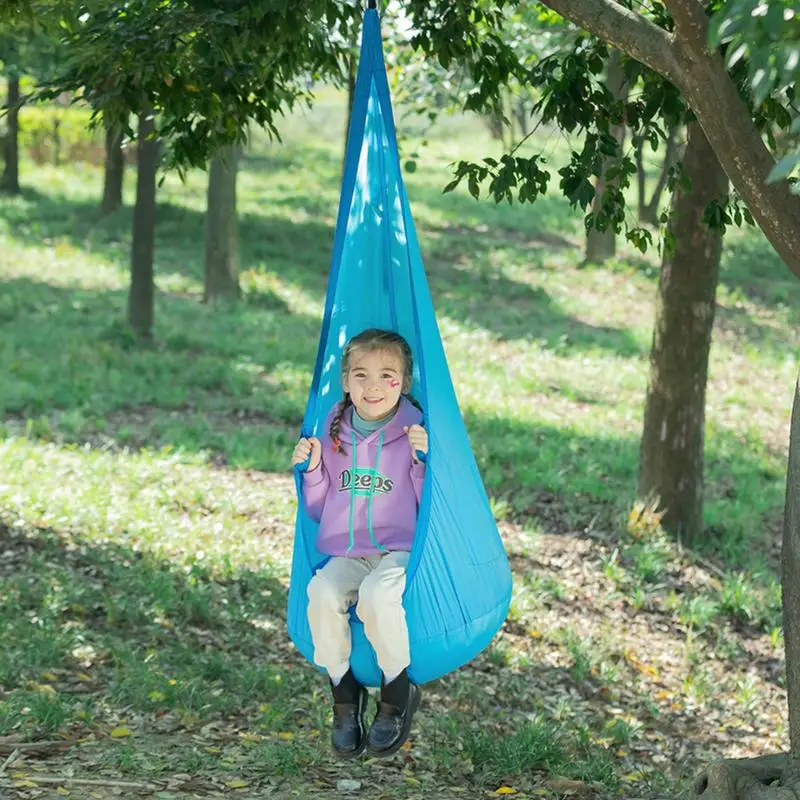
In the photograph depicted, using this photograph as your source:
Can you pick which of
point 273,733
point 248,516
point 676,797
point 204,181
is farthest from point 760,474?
point 204,181

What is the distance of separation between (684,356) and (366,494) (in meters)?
3.65

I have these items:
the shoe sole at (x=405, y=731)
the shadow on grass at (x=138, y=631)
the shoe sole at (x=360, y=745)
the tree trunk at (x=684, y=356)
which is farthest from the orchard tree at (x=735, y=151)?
the tree trunk at (x=684, y=356)

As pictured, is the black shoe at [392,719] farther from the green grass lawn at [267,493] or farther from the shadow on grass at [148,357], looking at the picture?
the shadow on grass at [148,357]

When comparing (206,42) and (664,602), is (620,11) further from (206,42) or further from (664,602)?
(664,602)

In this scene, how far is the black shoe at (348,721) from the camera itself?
11.8 feet

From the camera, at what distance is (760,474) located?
848 cm

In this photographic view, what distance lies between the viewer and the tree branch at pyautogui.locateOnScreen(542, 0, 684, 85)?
341cm

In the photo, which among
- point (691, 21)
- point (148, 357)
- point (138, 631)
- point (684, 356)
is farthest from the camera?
point (148, 357)

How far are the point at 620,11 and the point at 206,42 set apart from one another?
1415 millimetres

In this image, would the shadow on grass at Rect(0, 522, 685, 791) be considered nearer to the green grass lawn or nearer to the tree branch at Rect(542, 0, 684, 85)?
the green grass lawn

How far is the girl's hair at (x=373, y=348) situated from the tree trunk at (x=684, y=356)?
3.18 metres

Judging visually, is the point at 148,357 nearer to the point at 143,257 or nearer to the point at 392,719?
the point at 143,257

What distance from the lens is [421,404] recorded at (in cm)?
383

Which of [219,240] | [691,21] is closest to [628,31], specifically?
[691,21]
